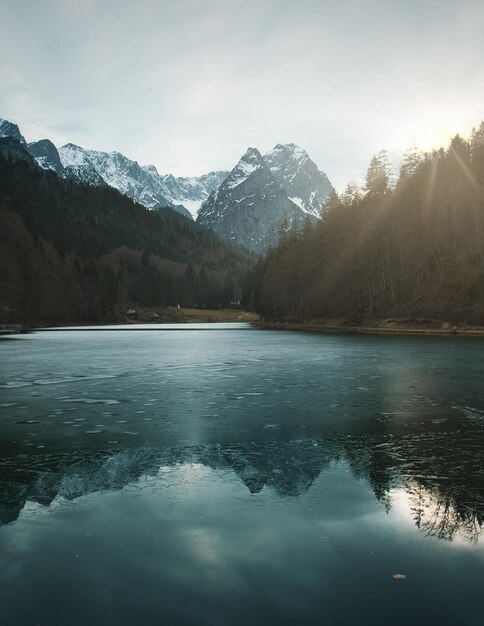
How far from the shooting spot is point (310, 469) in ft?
40.5

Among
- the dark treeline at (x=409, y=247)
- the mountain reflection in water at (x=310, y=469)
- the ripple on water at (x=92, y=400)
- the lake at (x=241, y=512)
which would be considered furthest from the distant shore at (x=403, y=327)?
the mountain reflection in water at (x=310, y=469)

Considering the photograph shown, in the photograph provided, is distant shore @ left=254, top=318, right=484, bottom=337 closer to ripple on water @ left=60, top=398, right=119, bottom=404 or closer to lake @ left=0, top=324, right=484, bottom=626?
lake @ left=0, top=324, right=484, bottom=626

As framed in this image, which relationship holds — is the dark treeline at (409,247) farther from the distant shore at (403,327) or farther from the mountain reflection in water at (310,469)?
the mountain reflection in water at (310,469)

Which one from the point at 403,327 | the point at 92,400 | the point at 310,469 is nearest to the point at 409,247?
the point at 403,327

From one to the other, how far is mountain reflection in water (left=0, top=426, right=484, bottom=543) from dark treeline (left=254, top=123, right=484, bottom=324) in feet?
212

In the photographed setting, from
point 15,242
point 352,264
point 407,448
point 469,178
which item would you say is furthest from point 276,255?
point 407,448

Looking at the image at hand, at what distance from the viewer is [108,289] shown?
178 m

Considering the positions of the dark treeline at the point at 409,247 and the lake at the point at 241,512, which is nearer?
the lake at the point at 241,512

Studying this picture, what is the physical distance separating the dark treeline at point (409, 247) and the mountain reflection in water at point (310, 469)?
64.7 m

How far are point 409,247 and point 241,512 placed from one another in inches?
3434

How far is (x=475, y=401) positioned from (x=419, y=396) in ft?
7.89

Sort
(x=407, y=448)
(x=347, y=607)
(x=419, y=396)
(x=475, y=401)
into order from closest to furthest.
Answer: (x=347, y=607) → (x=407, y=448) → (x=475, y=401) → (x=419, y=396)

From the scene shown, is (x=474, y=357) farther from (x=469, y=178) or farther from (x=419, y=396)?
(x=469, y=178)

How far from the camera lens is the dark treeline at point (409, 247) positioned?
81625 millimetres
